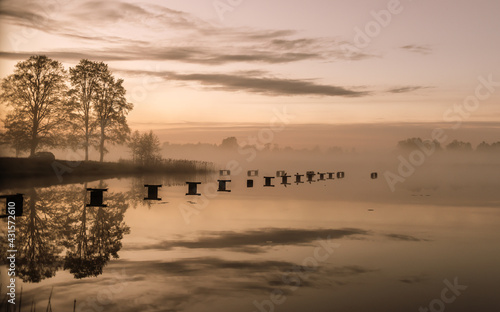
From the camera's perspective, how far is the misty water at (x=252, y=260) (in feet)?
41.6

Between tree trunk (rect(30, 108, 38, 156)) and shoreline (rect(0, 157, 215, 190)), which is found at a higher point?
tree trunk (rect(30, 108, 38, 156))

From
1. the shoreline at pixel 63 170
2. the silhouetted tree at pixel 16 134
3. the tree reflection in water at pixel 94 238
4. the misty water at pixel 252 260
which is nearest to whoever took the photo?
the misty water at pixel 252 260

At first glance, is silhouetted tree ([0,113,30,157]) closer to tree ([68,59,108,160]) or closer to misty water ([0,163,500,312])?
tree ([68,59,108,160])

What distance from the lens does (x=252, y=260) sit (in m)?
17.3

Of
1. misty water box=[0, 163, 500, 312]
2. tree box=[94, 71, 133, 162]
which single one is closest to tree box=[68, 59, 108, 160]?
tree box=[94, 71, 133, 162]

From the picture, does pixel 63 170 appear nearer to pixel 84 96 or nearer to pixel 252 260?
pixel 84 96

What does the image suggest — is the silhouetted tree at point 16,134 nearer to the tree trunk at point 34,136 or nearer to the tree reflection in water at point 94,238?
the tree trunk at point 34,136

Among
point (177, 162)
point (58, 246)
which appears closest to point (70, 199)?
point (58, 246)

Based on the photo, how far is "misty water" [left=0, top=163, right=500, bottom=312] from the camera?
1267cm

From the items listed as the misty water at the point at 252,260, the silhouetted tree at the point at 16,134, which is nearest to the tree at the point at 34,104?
the silhouetted tree at the point at 16,134

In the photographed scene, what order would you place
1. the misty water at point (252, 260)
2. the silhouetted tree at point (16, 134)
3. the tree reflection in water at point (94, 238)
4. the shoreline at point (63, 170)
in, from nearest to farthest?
1. the misty water at point (252, 260)
2. the tree reflection in water at point (94, 238)
3. the shoreline at point (63, 170)
4. the silhouetted tree at point (16, 134)

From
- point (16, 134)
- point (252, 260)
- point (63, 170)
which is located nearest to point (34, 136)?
point (16, 134)

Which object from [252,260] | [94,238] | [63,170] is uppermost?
[63,170]

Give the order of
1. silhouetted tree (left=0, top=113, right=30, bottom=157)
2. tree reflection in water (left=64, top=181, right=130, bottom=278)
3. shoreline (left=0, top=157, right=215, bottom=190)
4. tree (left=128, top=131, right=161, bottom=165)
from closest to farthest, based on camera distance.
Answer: tree reflection in water (left=64, top=181, right=130, bottom=278) → shoreline (left=0, top=157, right=215, bottom=190) → silhouetted tree (left=0, top=113, right=30, bottom=157) → tree (left=128, top=131, right=161, bottom=165)
